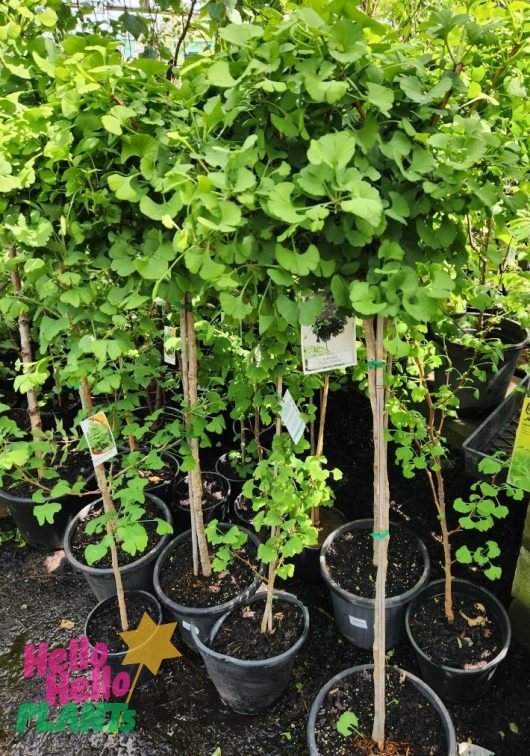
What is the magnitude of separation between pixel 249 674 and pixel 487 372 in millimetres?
1708

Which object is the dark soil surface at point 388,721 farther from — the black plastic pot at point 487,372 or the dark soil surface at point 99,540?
the black plastic pot at point 487,372

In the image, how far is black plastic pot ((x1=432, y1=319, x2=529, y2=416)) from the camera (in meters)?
2.51

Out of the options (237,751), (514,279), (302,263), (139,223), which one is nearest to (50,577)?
(237,751)

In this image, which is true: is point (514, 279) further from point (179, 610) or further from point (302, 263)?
point (179, 610)

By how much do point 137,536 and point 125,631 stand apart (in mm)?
673

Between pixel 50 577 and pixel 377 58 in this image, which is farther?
pixel 50 577

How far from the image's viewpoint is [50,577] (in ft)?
8.60

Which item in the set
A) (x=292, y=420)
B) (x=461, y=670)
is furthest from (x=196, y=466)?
(x=461, y=670)

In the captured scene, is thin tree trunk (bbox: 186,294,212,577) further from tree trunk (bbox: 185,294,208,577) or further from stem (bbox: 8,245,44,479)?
stem (bbox: 8,245,44,479)

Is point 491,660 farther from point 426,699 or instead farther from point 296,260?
point 296,260

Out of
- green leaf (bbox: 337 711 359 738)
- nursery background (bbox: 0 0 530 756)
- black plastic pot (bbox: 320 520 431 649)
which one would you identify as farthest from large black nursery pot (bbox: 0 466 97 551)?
green leaf (bbox: 337 711 359 738)

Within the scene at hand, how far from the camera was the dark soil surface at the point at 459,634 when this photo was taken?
182cm

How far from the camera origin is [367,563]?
83.2 inches

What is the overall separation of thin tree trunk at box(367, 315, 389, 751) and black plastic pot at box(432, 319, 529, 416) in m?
1.21
